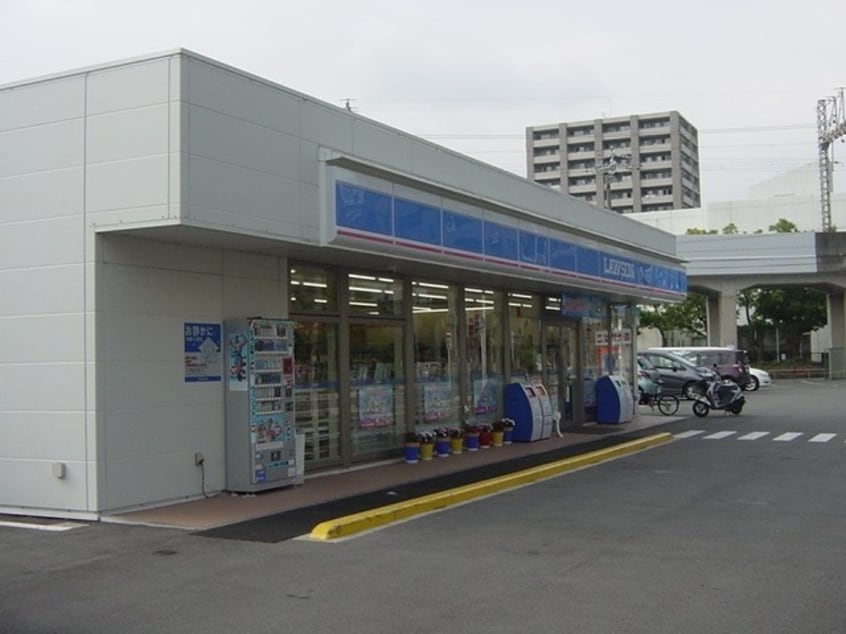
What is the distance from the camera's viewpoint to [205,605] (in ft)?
23.2

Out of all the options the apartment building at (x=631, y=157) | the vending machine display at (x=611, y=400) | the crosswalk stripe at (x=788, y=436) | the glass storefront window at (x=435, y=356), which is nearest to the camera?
the glass storefront window at (x=435, y=356)

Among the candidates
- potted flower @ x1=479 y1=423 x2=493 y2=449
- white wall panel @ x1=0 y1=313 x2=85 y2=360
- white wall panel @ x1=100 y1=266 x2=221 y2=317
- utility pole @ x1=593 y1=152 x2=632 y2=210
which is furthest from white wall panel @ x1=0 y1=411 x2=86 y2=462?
utility pole @ x1=593 y1=152 x2=632 y2=210

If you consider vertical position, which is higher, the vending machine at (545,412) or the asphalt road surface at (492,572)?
the vending machine at (545,412)

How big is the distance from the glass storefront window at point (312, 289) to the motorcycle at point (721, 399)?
14652mm

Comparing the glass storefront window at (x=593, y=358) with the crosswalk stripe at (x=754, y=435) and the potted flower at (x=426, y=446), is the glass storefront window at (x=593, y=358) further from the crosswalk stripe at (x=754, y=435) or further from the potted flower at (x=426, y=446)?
the potted flower at (x=426, y=446)

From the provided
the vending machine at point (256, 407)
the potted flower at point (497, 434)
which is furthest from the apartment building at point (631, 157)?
the vending machine at point (256, 407)

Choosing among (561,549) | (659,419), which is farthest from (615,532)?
(659,419)

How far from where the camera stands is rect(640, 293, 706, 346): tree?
2317 inches

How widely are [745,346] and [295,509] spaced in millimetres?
56394

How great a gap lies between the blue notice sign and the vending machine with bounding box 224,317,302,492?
0.51ft

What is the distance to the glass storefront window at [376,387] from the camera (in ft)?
48.7

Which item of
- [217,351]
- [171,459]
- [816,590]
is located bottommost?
[816,590]

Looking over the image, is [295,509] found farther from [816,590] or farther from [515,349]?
[515,349]

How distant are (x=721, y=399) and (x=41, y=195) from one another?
19567mm
